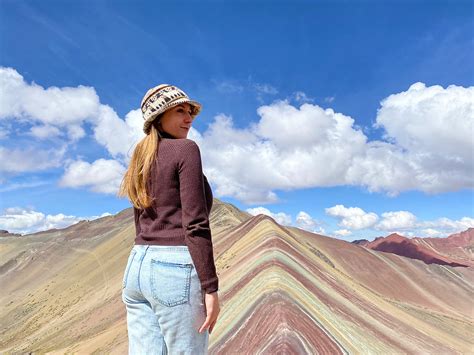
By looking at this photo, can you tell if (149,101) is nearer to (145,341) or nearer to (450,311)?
(145,341)

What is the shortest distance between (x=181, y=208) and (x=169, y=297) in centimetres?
54

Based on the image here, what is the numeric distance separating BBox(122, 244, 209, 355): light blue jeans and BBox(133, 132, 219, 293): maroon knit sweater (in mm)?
60

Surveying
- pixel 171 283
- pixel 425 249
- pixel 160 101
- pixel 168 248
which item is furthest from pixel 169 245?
pixel 425 249

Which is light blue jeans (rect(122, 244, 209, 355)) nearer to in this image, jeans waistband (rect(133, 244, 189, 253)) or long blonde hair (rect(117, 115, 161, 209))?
jeans waistband (rect(133, 244, 189, 253))

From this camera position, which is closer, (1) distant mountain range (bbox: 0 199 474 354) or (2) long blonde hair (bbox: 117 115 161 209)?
(2) long blonde hair (bbox: 117 115 161 209)

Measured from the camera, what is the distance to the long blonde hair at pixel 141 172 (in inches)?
102

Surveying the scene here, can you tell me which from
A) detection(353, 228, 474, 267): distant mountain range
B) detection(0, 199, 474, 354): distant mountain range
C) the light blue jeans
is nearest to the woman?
the light blue jeans

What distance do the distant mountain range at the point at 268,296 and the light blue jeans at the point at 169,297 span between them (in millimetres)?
5086

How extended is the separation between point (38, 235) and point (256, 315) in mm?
80622

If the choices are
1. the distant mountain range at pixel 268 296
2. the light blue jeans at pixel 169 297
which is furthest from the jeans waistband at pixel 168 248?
the distant mountain range at pixel 268 296

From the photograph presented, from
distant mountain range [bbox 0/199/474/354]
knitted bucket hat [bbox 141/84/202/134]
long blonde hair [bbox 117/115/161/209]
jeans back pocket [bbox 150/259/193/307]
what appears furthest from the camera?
distant mountain range [bbox 0/199/474/354]

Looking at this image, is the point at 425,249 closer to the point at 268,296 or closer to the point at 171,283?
the point at 268,296

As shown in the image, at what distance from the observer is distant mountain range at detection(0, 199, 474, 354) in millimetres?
8719

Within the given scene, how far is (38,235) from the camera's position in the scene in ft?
259
